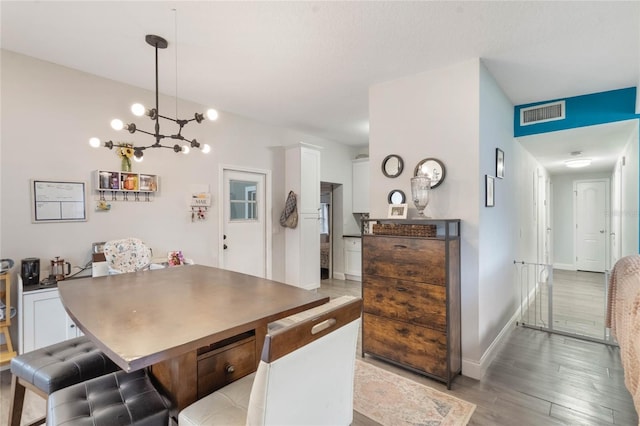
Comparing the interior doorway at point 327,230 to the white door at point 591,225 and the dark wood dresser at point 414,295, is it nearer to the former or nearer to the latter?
the dark wood dresser at point 414,295

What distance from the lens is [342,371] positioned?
1172mm

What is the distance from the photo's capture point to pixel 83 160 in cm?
291

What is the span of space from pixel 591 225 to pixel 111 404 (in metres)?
8.33

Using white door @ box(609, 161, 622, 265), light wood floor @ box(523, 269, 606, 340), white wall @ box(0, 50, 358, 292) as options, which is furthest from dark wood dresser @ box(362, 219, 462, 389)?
white door @ box(609, 161, 622, 265)

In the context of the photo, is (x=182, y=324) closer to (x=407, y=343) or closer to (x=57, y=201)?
(x=407, y=343)

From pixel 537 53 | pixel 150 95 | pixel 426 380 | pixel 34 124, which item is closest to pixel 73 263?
pixel 34 124

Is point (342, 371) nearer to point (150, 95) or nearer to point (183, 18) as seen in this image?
point (183, 18)

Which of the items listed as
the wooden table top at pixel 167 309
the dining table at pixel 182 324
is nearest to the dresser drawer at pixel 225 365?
the dining table at pixel 182 324

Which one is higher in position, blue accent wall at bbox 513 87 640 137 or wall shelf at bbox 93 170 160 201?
blue accent wall at bbox 513 87 640 137

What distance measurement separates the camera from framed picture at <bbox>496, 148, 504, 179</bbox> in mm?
2947

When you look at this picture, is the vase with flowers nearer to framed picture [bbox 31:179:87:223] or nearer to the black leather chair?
framed picture [bbox 31:179:87:223]

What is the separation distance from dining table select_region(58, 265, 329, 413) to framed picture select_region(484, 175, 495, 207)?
188 centimetres

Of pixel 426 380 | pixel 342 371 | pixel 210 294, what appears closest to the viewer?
pixel 342 371

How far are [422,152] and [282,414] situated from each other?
2461mm
